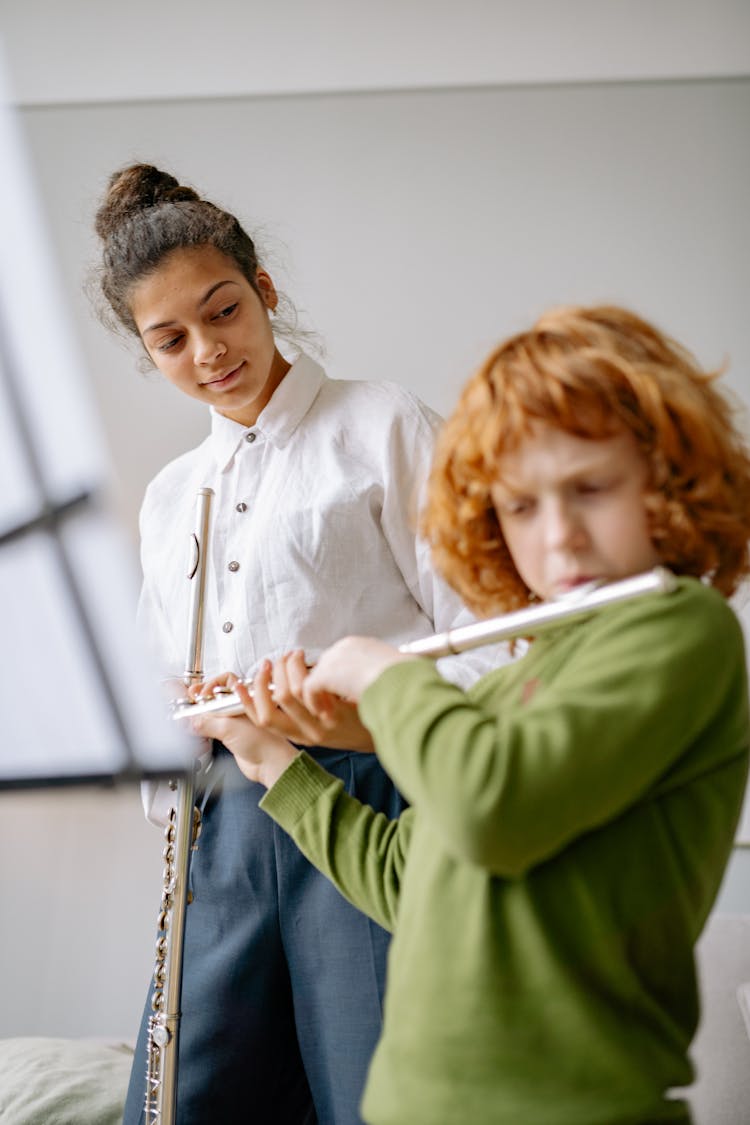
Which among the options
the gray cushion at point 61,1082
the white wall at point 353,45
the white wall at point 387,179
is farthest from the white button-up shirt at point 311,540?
the white wall at point 353,45

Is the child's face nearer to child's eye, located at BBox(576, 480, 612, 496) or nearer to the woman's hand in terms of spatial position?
child's eye, located at BBox(576, 480, 612, 496)

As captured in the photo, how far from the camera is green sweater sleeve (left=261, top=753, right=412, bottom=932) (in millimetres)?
715

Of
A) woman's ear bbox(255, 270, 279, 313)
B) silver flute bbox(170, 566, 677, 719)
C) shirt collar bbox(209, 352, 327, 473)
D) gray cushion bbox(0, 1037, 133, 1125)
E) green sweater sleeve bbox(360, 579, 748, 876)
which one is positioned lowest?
gray cushion bbox(0, 1037, 133, 1125)

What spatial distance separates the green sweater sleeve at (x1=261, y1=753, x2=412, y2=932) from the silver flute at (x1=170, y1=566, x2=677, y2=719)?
138 millimetres

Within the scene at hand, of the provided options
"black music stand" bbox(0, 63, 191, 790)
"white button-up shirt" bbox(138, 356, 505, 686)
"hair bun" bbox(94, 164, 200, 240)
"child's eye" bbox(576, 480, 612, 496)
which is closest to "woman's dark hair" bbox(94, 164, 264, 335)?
"hair bun" bbox(94, 164, 200, 240)

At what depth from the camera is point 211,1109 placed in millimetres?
868

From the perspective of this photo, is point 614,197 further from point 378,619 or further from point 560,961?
point 560,961

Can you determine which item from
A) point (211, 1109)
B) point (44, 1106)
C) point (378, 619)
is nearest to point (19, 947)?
point (44, 1106)

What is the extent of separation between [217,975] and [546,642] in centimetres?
40

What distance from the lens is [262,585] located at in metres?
0.94

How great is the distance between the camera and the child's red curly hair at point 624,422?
62 cm

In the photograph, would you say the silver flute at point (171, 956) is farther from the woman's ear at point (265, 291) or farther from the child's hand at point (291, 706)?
the woman's ear at point (265, 291)

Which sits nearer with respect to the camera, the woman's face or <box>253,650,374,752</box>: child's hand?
<box>253,650,374,752</box>: child's hand

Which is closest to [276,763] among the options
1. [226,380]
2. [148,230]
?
[226,380]
